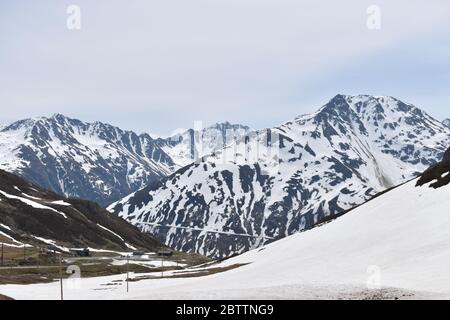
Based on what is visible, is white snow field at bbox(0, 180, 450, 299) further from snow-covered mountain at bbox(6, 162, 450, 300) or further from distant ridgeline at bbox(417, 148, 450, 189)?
distant ridgeline at bbox(417, 148, 450, 189)

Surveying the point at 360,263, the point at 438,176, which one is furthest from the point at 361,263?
the point at 438,176

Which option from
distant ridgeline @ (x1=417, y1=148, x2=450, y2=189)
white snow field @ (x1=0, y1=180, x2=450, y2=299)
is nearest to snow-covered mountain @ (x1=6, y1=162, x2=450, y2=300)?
white snow field @ (x1=0, y1=180, x2=450, y2=299)

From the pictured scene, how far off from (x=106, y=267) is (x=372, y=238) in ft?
388

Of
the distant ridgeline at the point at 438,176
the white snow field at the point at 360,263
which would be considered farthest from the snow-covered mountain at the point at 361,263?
the distant ridgeline at the point at 438,176

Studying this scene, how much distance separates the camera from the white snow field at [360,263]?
64000 millimetres

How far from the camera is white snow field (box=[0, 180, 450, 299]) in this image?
64000mm

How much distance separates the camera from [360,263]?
83.9 meters

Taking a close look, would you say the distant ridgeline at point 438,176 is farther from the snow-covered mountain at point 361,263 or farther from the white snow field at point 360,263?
the white snow field at point 360,263

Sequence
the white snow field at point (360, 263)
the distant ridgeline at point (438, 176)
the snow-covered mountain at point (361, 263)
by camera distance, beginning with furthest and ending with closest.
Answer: the distant ridgeline at point (438, 176)
the white snow field at point (360, 263)
the snow-covered mountain at point (361, 263)

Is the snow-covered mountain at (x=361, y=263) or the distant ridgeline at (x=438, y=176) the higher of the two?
the distant ridgeline at (x=438, y=176)

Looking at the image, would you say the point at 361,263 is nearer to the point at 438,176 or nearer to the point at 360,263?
the point at 360,263
